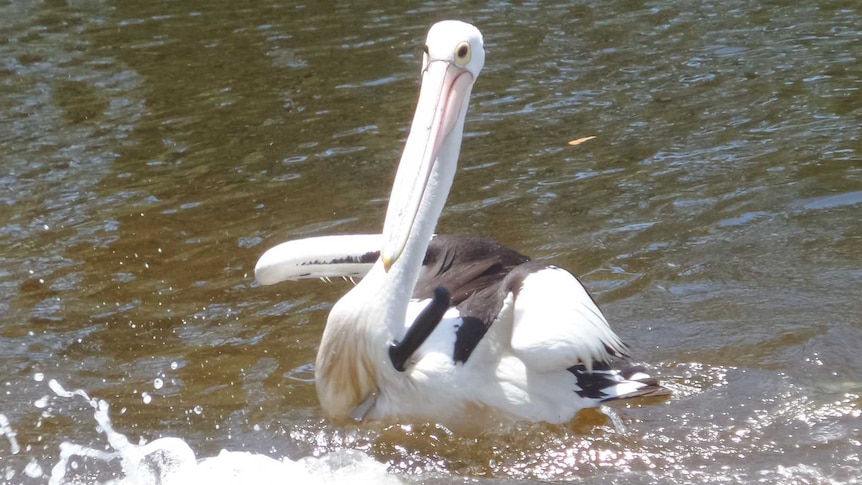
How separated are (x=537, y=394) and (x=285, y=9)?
750 centimetres

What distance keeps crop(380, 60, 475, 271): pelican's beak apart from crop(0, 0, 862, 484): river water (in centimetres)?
74

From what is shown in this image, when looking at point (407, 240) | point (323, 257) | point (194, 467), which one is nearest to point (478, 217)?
point (323, 257)

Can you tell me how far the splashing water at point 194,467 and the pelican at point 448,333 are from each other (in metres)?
0.26

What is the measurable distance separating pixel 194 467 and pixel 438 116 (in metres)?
1.41

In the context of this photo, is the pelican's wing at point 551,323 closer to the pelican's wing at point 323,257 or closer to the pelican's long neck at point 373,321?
the pelican's long neck at point 373,321

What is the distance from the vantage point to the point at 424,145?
12.4ft

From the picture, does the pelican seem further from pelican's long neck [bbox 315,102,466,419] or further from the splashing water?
the splashing water

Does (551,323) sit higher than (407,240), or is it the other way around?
(407,240)

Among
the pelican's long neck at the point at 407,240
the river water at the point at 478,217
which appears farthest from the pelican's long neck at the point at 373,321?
the river water at the point at 478,217

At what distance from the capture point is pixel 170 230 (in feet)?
19.3

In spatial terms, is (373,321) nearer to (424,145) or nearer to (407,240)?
(407,240)

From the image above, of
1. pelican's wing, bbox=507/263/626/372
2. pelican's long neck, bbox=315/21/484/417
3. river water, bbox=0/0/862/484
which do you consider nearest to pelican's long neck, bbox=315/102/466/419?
pelican's long neck, bbox=315/21/484/417

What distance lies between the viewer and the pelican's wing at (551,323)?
3.70 meters

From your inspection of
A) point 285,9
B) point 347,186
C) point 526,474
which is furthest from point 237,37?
point 526,474
